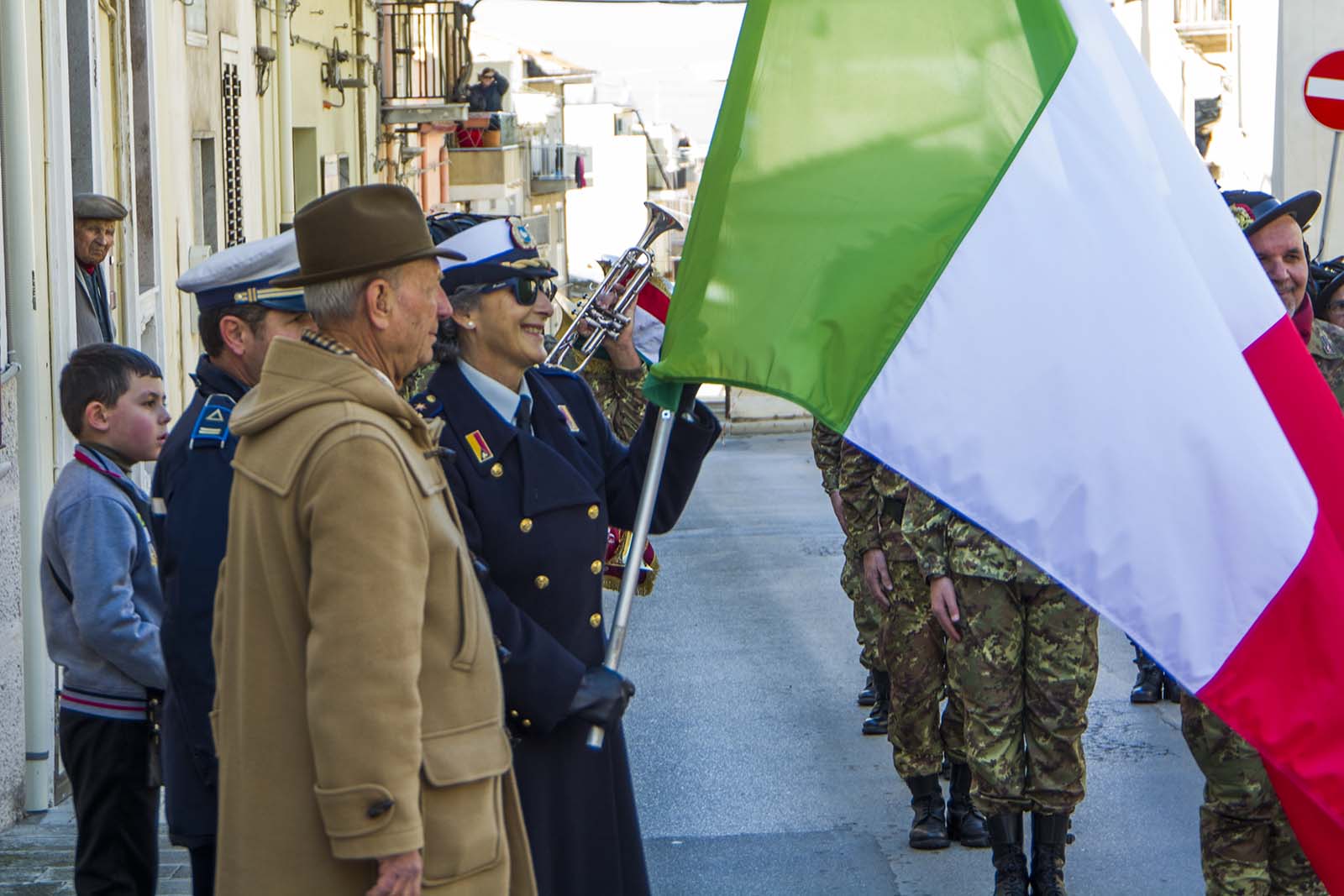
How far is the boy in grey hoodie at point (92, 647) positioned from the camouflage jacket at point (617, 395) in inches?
143

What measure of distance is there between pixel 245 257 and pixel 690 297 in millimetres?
1046

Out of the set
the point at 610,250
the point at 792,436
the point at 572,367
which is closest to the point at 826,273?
the point at 572,367

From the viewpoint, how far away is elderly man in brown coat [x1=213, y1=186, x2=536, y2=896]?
3.07 m

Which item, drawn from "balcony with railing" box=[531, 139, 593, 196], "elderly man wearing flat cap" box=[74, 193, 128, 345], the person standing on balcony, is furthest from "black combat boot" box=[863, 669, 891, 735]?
"balcony with railing" box=[531, 139, 593, 196]

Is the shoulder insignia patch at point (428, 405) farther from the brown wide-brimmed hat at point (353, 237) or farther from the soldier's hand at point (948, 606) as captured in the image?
the soldier's hand at point (948, 606)

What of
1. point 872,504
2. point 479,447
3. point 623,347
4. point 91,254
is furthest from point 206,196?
point 479,447

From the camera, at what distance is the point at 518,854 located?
3.53 meters

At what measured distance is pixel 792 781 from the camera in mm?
7434

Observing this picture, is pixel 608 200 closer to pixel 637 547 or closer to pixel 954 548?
pixel 954 548

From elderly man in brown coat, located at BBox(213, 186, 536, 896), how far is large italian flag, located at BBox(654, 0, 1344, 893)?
890 millimetres

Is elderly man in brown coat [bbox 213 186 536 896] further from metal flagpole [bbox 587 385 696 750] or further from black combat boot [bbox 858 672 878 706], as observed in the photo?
black combat boot [bbox 858 672 878 706]

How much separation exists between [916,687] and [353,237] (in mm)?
3892

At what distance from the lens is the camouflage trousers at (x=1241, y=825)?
513 cm

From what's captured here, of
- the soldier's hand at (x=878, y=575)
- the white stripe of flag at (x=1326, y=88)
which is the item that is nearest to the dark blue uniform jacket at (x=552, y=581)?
the soldier's hand at (x=878, y=575)
